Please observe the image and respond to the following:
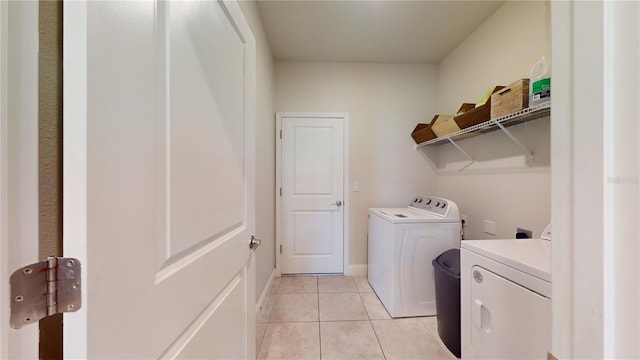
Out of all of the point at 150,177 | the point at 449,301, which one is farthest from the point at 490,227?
the point at 150,177

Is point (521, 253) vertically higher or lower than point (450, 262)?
higher

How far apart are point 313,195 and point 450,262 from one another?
5.14 ft

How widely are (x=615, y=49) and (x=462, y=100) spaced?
2.35 meters

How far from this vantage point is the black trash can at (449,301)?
149cm

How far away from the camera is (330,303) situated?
215 cm

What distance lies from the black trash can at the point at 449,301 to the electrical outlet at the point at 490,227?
493 mm

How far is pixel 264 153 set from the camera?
224 centimetres

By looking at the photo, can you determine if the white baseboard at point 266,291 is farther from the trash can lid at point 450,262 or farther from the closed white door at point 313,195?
the trash can lid at point 450,262

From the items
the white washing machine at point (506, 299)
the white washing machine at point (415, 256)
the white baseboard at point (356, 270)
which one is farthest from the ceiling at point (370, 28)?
the white baseboard at point (356, 270)

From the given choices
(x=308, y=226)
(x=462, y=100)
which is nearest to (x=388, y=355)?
(x=308, y=226)

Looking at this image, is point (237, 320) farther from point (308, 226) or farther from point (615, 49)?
point (308, 226)

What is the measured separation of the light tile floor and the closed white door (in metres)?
0.43

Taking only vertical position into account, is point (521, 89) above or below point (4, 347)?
above

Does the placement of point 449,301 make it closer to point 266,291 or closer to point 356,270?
point 356,270
